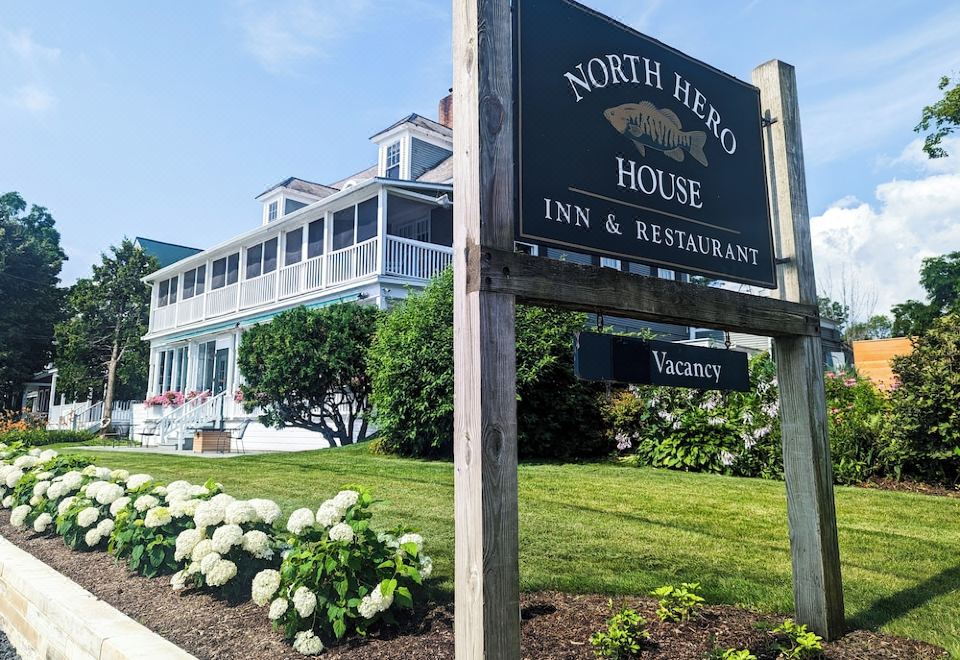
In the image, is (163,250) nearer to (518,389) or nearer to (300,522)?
(518,389)

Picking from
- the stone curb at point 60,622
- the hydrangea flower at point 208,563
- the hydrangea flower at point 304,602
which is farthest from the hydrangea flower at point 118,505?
the hydrangea flower at point 304,602

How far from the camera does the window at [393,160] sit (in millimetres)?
20969

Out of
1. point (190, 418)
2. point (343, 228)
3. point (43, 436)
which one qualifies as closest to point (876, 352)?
point (343, 228)

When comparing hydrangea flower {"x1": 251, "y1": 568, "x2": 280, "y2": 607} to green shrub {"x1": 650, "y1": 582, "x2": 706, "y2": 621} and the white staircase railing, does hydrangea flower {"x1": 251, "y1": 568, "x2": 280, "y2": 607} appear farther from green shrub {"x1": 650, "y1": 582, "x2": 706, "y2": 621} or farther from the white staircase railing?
the white staircase railing

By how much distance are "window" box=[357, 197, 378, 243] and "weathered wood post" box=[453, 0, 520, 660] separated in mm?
16409

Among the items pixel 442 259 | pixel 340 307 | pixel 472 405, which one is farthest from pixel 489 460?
pixel 442 259

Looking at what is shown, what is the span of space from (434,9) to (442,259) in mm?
12122

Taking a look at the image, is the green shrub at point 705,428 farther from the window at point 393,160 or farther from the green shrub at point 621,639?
the window at point 393,160

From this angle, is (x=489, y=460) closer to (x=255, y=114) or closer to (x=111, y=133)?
(x=255, y=114)

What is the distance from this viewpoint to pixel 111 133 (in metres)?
11.6

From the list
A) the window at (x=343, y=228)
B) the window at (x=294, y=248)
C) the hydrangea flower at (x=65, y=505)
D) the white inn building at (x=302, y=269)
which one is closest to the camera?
the hydrangea flower at (x=65, y=505)

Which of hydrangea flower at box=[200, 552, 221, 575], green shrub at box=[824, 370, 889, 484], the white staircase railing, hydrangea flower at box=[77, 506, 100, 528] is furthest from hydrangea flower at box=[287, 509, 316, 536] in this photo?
the white staircase railing

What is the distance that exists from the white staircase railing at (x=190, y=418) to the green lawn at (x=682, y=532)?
9.16 metres

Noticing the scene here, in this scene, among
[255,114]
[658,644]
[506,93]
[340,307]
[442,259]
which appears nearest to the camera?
[506,93]
